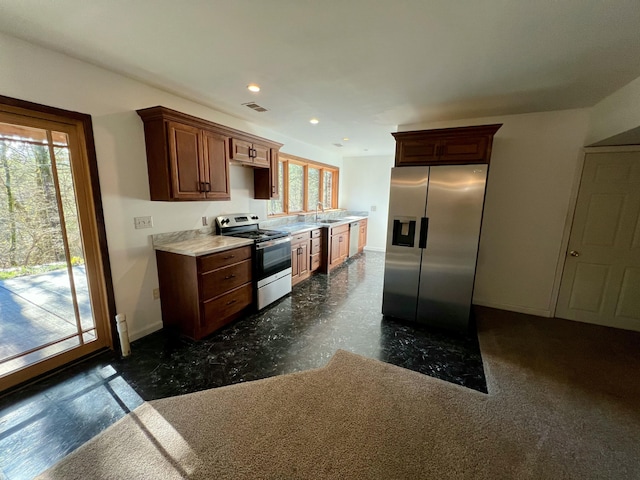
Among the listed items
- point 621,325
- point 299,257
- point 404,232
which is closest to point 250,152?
point 299,257

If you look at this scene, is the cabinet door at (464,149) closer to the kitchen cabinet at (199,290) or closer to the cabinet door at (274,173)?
the cabinet door at (274,173)

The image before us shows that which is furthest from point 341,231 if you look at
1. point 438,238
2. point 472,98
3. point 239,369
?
point 239,369

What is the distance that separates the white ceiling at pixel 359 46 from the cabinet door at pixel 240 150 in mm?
487

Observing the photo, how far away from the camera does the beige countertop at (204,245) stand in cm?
255

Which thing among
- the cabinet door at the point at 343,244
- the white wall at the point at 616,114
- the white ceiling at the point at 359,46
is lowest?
the cabinet door at the point at 343,244

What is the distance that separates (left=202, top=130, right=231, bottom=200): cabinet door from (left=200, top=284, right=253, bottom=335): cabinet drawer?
1.13 m

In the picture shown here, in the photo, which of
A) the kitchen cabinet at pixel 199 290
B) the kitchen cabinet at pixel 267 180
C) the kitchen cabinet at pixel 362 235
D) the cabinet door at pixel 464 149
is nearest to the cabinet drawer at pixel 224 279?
the kitchen cabinet at pixel 199 290

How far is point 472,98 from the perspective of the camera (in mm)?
2676

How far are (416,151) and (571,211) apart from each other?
2029 mm

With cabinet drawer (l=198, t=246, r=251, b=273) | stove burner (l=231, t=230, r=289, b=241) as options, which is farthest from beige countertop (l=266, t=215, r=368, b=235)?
cabinet drawer (l=198, t=246, r=251, b=273)

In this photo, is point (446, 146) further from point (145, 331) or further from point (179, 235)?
point (145, 331)

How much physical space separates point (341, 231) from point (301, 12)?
4111 mm

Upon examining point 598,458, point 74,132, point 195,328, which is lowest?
point 598,458

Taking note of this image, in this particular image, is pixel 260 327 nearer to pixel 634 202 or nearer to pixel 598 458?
pixel 598 458
